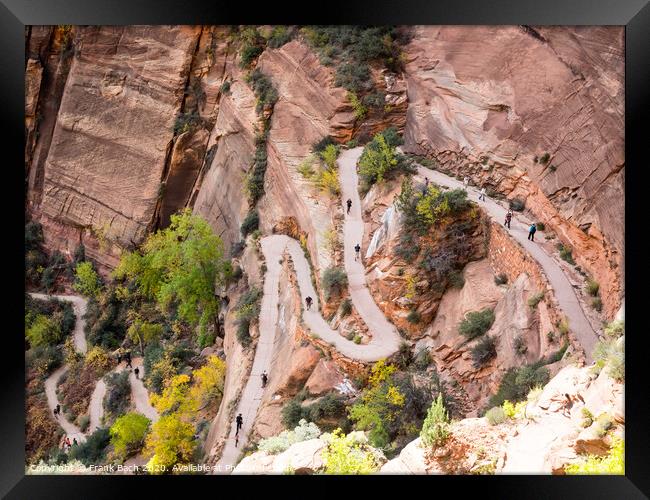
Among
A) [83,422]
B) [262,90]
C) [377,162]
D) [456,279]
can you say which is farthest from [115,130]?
[456,279]

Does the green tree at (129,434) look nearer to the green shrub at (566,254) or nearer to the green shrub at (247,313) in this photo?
the green shrub at (247,313)

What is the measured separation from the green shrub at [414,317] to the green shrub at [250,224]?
25.1 feet

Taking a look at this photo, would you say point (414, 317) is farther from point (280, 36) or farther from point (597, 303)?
point (280, 36)

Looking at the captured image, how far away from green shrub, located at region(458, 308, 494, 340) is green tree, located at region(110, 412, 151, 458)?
31.2ft

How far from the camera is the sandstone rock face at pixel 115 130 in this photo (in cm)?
2189

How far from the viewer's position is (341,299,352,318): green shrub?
1480cm

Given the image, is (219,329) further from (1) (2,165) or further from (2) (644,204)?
(2) (644,204)

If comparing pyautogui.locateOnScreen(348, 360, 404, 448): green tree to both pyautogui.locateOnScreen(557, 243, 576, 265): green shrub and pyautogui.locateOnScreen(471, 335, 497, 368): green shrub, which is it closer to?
pyautogui.locateOnScreen(471, 335, 497, 368): green shrub

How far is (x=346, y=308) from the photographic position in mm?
14859

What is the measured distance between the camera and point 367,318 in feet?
48.1

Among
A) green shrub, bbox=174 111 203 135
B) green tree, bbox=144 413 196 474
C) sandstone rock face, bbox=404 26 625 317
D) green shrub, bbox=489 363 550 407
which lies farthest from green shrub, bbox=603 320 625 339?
green shrub, bbox=174 111 203 135

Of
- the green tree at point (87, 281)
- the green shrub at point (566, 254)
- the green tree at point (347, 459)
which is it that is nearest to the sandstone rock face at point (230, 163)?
the green tree at point (87, 281)

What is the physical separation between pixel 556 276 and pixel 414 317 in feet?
12.8

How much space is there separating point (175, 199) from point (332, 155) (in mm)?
9256
